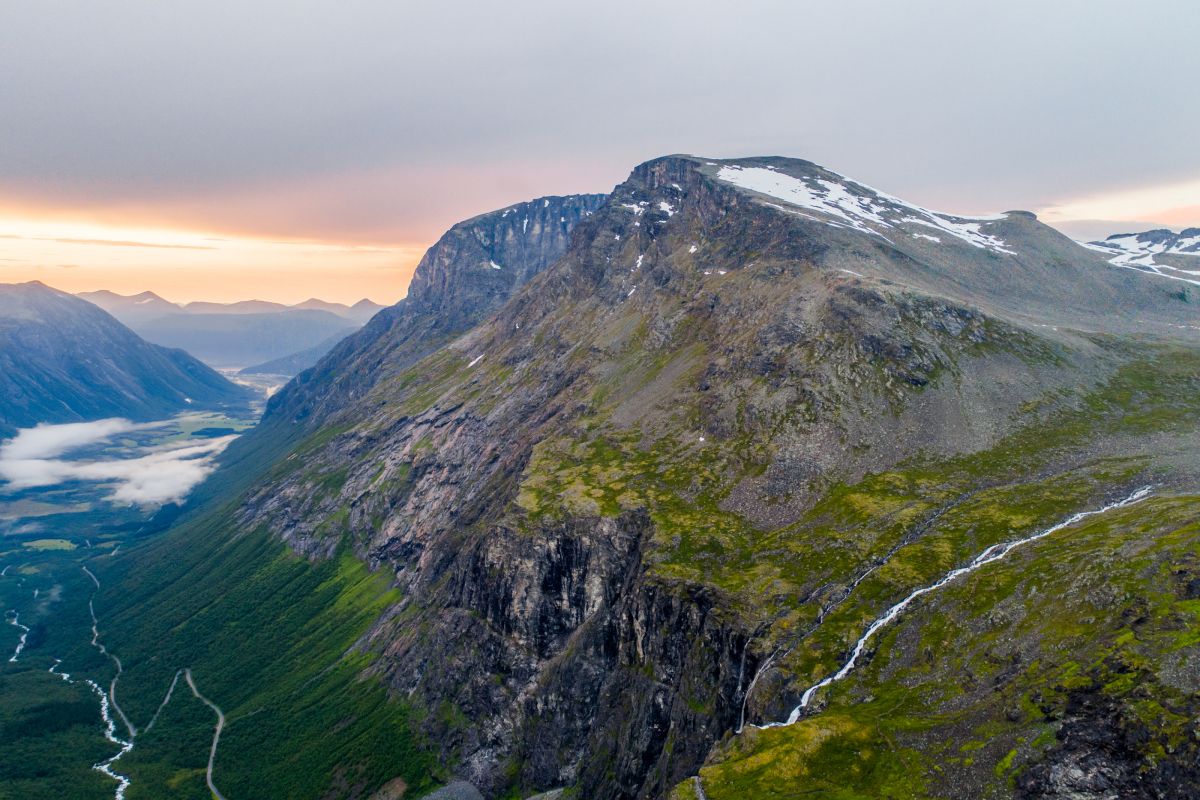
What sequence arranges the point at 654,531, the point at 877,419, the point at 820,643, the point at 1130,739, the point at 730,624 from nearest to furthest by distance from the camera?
the point at 1130,739 → the point at 820,643 → the point at 730,624 → the point at 654,531 → the point at 877,419

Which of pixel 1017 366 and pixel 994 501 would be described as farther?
pixel 1017 366

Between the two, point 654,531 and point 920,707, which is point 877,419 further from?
point 920,707

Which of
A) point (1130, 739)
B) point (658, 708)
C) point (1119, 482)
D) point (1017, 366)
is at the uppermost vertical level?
point (1017, 366)

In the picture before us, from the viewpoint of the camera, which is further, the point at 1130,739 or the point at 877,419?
the point at 877,419

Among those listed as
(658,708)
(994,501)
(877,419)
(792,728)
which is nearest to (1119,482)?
(994,501)

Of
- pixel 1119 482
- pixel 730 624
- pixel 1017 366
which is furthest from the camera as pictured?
pixel 1017 366

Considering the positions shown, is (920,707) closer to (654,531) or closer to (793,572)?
(793,572)

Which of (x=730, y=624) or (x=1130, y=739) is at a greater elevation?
(x=1130, y=739)

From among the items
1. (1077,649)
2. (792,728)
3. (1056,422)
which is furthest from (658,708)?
(1056,422)

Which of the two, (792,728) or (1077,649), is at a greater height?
(1077,649)
